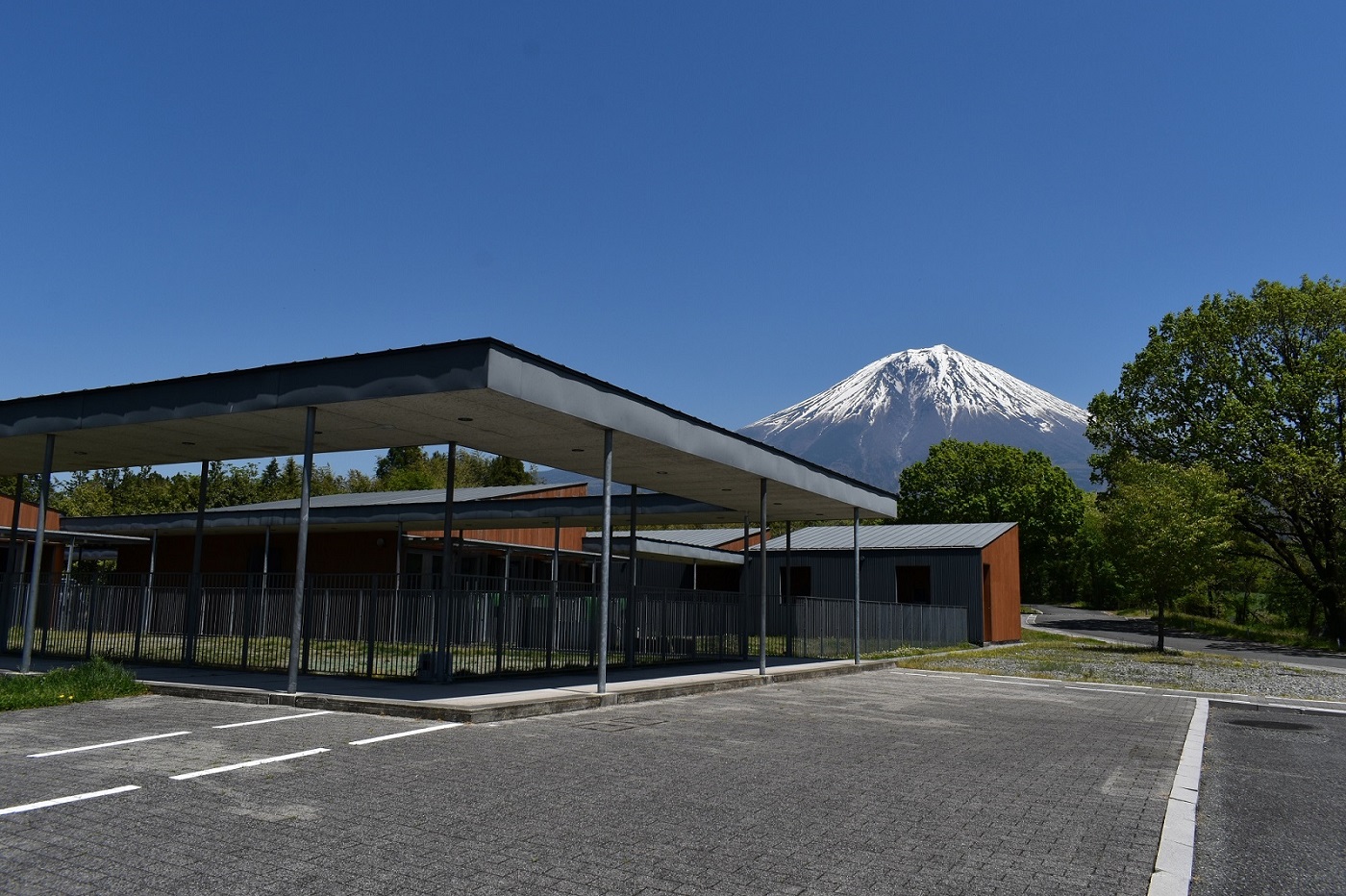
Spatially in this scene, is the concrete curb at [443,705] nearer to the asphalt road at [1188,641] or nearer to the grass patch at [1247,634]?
the asphalt road at [1188,641]

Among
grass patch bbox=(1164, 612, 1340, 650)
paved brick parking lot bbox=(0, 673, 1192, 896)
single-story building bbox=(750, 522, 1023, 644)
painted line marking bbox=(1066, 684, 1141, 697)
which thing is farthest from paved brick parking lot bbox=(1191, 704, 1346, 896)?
grass patch bbox=(1164, 612, 1340, 650)

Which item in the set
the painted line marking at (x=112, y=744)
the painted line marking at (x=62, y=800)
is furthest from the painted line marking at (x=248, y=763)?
the painted line marking at (x=112, y=744)

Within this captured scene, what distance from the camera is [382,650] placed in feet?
49.5

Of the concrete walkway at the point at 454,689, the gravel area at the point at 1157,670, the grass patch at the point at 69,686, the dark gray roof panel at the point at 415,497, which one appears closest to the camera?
the concrete walkway at the point at 454,689

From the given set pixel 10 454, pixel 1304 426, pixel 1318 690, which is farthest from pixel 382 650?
pixel 1304 426

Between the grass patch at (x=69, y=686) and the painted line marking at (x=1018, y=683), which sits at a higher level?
the grass patch at (x=69, y=686)

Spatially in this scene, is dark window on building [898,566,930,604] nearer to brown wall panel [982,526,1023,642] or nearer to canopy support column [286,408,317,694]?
brown wall panel [982,526,1023,642]

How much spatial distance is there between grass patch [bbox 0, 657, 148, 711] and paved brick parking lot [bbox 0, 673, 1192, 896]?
1.55 feet

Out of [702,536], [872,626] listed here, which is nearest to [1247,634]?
[702,536]

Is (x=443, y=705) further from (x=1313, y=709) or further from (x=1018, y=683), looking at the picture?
(x=1313, y=709)

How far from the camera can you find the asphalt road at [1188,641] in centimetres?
3150

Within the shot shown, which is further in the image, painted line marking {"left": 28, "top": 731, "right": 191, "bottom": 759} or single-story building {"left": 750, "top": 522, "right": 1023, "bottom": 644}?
single-story building {"left": 750, "top": 522, "right": 1023, "bottom": 644}

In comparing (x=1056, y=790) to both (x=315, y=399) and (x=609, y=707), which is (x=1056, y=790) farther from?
(x=315, y=399)

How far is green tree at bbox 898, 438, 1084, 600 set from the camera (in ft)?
236
